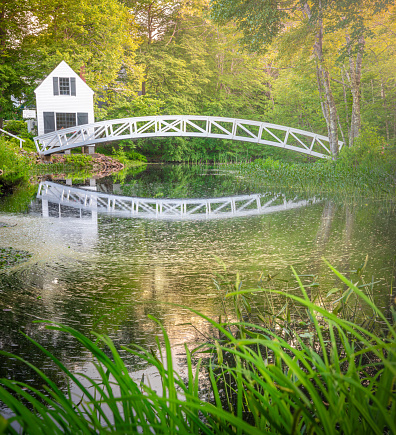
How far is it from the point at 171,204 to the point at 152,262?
5813mm

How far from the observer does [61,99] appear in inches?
1055

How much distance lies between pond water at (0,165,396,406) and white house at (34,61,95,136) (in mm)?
16999

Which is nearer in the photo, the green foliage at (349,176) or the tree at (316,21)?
the green foliage at (349,176)

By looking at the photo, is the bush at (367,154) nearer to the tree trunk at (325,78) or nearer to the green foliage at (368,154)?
the green foliage at (368,154)

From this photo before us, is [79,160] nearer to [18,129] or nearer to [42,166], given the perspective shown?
[42,166]

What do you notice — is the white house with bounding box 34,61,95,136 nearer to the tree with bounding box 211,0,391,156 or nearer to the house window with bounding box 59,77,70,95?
the house window with bounding box 59,77,70,95

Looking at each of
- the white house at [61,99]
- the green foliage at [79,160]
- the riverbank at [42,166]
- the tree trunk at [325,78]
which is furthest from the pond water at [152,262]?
the white house at [61,99]

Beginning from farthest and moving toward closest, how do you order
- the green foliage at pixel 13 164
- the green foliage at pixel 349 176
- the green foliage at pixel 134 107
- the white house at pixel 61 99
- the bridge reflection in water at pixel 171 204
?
1. the green foliage at pixel 134 107
2. the white house at pixel 61 99
3. the green foliage at pixel 13 164
4. the green foliage at pixel 349 176
5. the bridge reflection in water at pixel 171 204


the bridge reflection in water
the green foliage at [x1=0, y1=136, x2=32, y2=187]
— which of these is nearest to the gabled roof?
the green foliage at [x1=0, y1=136, x2=32, y2=187]

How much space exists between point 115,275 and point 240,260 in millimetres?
1586

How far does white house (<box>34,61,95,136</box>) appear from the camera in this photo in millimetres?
26531

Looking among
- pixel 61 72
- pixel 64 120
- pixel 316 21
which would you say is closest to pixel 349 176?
pixel 316 21

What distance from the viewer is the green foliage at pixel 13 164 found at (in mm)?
17250

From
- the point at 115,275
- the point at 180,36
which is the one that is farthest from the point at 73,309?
the point at 180,36
